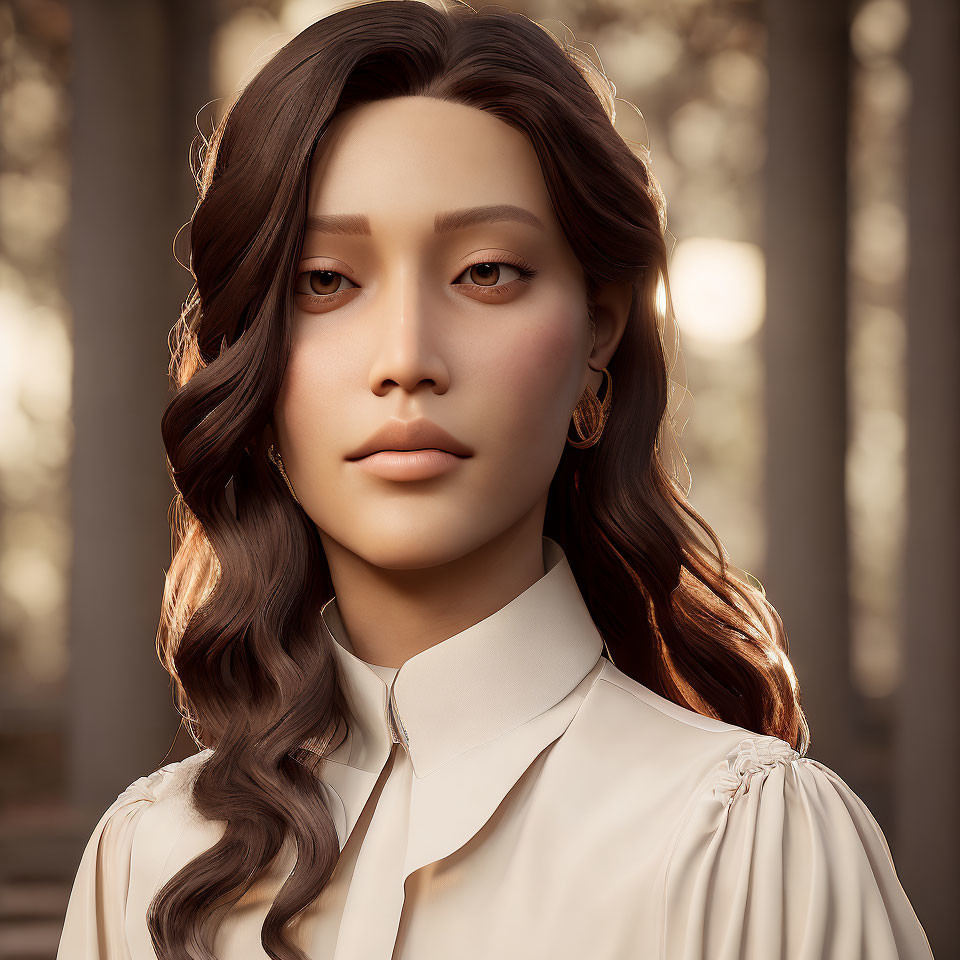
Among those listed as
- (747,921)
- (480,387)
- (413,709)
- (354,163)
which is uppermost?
(354,163)

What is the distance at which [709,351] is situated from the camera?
494 centimetres

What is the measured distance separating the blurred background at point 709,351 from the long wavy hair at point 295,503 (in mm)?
2680

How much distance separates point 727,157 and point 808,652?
77.7 inches

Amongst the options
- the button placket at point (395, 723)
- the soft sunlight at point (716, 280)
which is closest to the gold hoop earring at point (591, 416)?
the button placket at point (395, 723)

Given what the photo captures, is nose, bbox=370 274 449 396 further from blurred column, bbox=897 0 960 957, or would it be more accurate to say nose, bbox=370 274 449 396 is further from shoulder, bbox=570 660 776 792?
blurred column, bbox=897 0 960 957

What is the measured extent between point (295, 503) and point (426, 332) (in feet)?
1.09

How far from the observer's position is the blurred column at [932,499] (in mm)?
4023

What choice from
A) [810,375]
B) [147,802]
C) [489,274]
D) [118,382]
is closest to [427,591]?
[489,274]

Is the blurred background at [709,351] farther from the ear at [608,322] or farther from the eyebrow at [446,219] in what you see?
the eyebrow at [446,219]

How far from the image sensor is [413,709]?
124cm

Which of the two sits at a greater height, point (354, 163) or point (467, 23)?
point (467, 23)

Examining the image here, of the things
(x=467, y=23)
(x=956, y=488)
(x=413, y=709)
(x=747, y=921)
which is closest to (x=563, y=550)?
(x=413, y=709)

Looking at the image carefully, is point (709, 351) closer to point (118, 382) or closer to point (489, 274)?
point (118, 382)

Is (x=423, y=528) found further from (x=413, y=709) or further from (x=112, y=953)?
(x=112, y=953)
